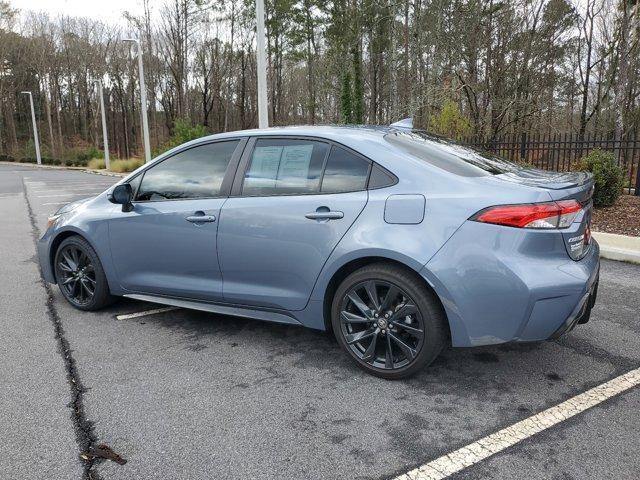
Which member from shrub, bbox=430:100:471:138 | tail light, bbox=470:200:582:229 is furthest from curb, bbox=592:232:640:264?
shrub, bbox=430:100:471:138

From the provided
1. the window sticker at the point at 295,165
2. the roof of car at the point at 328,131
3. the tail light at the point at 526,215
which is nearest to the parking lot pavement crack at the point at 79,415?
the window sticker at the point at 295,165

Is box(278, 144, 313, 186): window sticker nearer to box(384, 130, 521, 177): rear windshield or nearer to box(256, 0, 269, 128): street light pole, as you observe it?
box(384, 130, 521, 177): rear windshield

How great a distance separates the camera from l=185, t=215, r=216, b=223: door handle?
11.7ft

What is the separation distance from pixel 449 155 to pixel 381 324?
3.79 ft

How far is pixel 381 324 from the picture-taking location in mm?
3031

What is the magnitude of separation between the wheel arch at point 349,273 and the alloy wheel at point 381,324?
0.12 m

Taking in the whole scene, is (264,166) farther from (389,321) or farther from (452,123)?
(452,123)

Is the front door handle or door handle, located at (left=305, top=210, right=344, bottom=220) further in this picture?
the front door handle

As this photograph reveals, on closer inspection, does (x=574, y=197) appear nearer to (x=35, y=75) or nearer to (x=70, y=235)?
(x=70, y=235)

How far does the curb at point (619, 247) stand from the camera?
623cm

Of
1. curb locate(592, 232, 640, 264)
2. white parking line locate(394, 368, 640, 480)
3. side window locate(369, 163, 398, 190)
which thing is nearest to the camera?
white parking line locate(394, 368, 640, 480)

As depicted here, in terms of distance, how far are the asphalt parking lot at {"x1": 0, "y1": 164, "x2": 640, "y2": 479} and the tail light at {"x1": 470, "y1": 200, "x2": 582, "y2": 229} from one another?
101cm

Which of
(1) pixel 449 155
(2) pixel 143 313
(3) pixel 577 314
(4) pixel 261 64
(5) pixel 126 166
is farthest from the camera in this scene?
(5) pixel 126 166

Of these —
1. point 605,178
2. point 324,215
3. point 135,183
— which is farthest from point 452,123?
point 324,215
